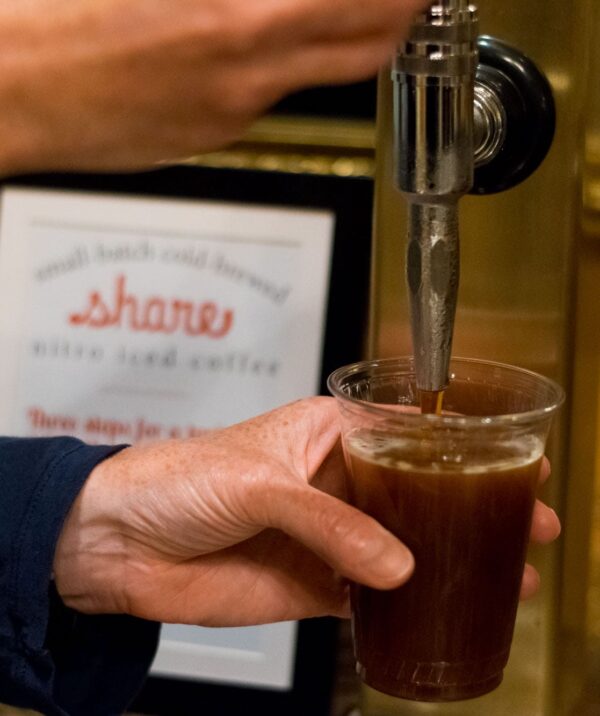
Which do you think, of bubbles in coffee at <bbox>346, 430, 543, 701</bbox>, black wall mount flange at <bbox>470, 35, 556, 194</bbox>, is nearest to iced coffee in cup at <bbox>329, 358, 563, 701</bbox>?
bubbles in coffee at <bbox>346, 430, 543, 701</bbox>

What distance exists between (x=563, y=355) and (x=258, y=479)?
0.18 m

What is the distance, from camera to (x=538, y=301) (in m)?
0.67

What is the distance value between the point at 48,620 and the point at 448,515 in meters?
0.29

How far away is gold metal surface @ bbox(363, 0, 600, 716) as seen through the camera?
632mm

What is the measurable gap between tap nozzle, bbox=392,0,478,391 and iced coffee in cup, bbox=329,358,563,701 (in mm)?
43

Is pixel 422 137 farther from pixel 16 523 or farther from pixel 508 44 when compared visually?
pixel 16 523

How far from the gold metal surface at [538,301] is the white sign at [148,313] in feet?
0.90

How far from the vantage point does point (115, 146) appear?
0.44 m

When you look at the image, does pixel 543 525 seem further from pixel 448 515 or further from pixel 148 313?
pixel 148 313

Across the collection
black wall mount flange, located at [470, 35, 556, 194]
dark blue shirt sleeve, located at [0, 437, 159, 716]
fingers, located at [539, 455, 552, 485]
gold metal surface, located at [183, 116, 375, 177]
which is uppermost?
black wall mount flange, located at [470, 35, 556, 194]

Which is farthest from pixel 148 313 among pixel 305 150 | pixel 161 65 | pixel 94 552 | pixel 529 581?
pixel 161 65

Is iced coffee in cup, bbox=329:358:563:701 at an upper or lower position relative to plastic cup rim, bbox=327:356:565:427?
lower

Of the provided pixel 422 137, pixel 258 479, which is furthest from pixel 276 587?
pixel 422 137

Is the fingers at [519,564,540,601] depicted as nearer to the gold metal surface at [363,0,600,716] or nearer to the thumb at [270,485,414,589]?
the gold metal surface at [363,0,600,716]
